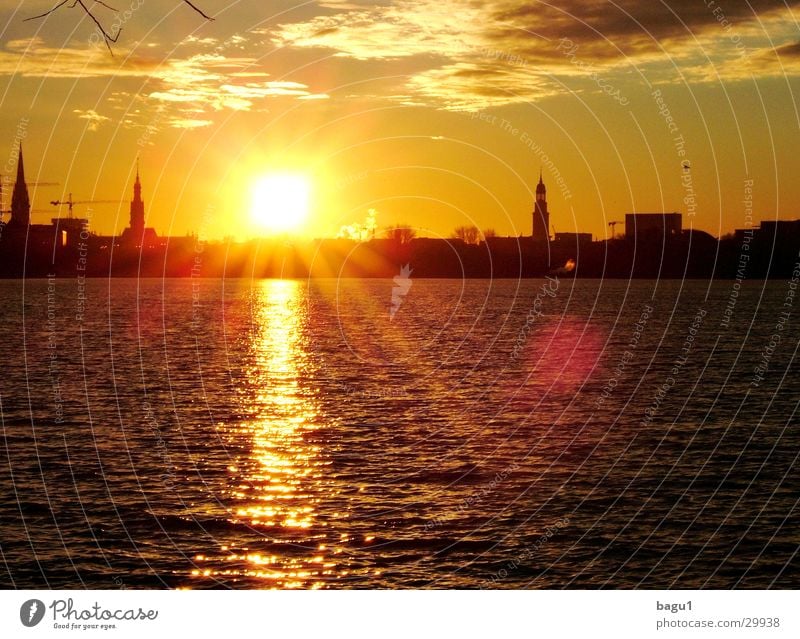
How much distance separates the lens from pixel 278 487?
5500cm

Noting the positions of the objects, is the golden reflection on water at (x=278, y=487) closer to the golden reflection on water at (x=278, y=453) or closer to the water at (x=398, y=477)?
the golden reflection on water at (x=278, y=453)

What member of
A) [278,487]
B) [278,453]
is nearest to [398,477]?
[278,487]

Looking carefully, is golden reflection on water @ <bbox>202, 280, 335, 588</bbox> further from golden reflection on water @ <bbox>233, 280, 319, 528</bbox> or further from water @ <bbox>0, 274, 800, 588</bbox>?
water @ <bbox>0, 274, 800, 588</bbox>

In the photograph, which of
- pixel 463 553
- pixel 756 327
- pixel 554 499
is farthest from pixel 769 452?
pixel 756 327

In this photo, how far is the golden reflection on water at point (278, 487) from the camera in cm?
4141

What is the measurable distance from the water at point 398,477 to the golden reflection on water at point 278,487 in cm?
16

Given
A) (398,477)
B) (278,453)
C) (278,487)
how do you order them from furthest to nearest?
(278,453), (398,477), (278,487)

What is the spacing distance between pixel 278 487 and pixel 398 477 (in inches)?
247

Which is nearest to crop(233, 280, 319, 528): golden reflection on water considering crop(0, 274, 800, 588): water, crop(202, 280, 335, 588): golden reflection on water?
crop(202, 280, 335, 588): golden reflection on water

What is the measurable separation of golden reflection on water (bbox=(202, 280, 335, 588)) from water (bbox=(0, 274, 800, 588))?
0.53 ft

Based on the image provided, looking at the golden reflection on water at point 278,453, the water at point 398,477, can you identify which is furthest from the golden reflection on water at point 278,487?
the water at point 398,477

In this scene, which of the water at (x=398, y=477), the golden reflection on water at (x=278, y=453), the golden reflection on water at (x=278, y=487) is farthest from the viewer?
the golden reflection on water at (x=278, y=453)

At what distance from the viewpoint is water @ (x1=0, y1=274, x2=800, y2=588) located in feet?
138

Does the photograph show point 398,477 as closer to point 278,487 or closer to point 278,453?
point 278,487
